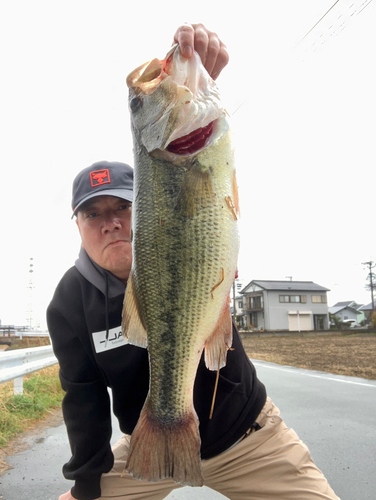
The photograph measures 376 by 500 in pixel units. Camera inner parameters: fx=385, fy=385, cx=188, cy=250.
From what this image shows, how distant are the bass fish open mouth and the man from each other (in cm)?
65

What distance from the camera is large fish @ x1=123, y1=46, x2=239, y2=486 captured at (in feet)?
6.45

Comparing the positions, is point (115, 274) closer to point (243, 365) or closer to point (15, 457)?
point (243, 365)

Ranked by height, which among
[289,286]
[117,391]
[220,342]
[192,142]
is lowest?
[117,391]

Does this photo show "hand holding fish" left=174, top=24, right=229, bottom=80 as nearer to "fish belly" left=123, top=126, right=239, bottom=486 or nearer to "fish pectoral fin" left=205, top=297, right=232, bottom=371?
"fish belly" left=123, top=126, right=239, bottom=486

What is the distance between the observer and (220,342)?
6.64 feet

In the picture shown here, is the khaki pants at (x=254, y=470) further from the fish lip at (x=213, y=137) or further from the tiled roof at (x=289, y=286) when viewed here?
the tiled roof at (x=289, y=286)

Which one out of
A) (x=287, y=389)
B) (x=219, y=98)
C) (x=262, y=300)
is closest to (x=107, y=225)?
(x=219, y=98)

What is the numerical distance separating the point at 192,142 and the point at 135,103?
42 centimetres

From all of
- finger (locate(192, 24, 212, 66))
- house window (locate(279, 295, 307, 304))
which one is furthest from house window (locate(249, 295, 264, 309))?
finger (locate(192, 24, 212, 66))

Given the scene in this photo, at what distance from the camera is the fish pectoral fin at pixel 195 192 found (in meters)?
1.96

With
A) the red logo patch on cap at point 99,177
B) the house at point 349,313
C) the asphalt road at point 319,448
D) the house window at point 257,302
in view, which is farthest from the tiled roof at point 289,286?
the red logo patch on cap at point 99,177

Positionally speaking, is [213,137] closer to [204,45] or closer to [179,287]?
[204,45]

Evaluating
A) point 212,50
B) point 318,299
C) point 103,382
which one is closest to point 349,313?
point 318,299

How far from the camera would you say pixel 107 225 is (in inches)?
104
